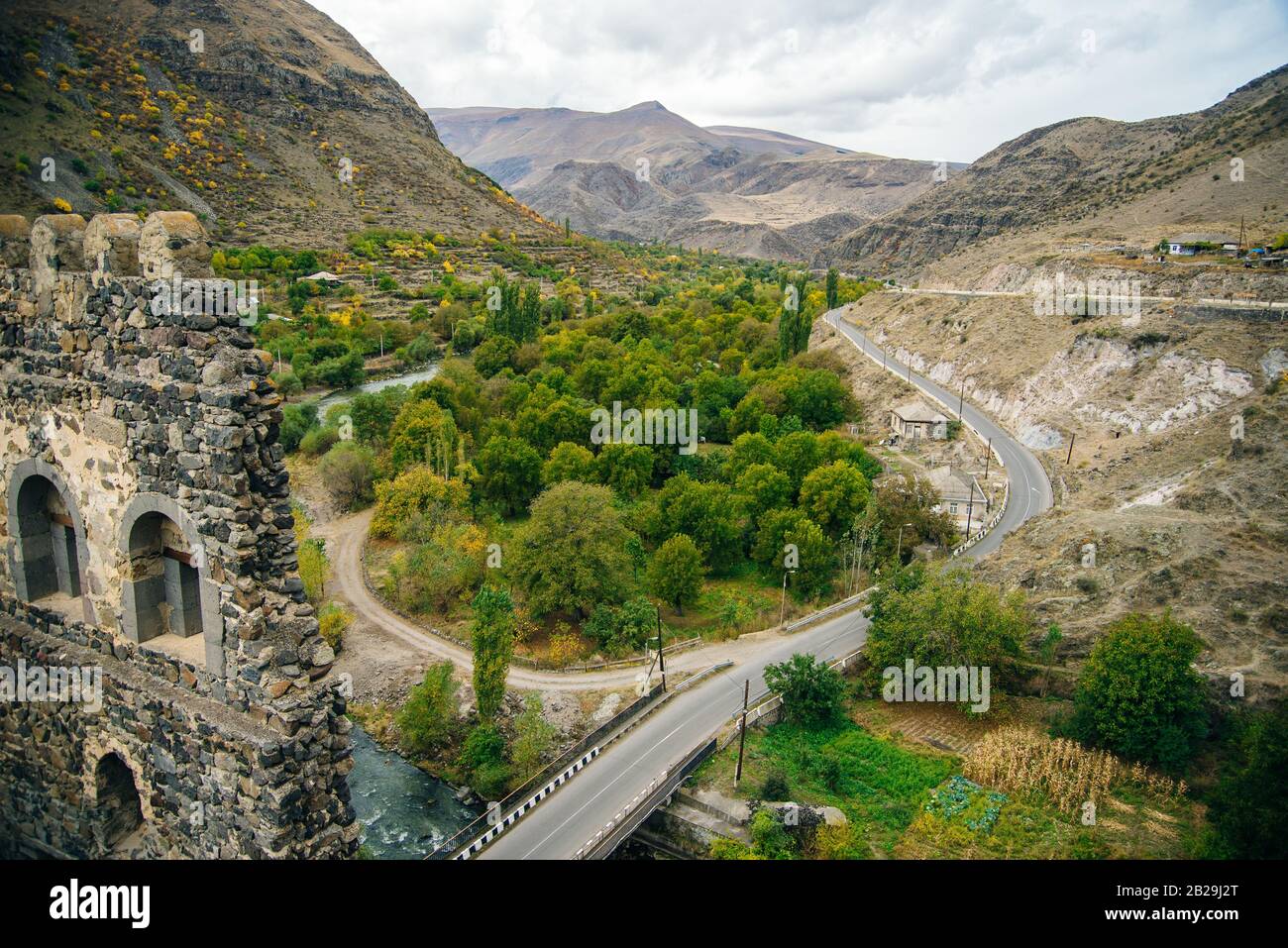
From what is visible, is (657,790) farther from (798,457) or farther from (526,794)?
(798,457)

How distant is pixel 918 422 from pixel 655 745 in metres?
32.7

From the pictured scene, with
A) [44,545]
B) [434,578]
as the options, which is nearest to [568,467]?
[434,578]

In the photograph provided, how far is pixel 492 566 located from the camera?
33.8 meters

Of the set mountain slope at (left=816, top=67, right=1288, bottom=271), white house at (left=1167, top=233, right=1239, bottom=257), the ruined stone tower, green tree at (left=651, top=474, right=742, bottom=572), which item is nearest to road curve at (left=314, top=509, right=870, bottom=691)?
green tree at (left=651, top=474, right=742, bottom=572)

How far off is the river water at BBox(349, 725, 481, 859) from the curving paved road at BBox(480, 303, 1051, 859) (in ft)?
13.4

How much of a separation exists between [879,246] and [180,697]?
5703 inches

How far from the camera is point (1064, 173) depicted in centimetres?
11212

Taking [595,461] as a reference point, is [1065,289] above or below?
above

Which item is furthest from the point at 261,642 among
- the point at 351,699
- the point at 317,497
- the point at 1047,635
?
the point at 317,497

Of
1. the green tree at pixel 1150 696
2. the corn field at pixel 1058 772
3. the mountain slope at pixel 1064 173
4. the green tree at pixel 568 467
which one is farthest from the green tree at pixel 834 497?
the mountain slope at pixel 1064 173

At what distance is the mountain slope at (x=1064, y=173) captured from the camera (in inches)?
2594

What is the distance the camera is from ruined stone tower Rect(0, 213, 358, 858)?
26.1 ft

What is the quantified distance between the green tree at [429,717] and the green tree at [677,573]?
9994 millimetres

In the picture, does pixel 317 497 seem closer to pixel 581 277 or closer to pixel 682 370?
pixel 682 370
